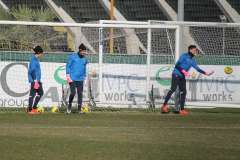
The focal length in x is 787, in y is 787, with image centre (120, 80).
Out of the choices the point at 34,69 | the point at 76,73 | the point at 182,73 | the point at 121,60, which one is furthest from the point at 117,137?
the point at 121,60

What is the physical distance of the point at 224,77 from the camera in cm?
2541

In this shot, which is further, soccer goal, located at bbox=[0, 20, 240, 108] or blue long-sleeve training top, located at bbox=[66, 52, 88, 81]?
soccer goal, located at bbox=[0, 20, 240, 108]

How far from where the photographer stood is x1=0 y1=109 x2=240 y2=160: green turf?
462 inches

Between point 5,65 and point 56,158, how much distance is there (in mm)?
12991

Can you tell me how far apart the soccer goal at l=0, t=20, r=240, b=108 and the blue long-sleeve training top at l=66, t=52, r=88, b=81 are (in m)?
1.72

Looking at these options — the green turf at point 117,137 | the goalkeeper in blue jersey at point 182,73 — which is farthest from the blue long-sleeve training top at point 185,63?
the green turf at point 117,137

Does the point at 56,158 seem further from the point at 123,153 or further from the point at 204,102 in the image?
the point at 204,102

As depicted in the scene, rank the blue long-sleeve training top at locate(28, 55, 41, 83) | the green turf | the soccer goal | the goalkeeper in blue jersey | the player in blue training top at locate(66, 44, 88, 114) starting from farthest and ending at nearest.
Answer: the soccer goal < the goalkeeper in blue jersey < the player in blue training top at locate(66, 44, 88, 114) < the blue long-sleeve training top at locate(28, 55, 41, 83) < the green turf

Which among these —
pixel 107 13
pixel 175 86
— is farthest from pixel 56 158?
pixel 107 13

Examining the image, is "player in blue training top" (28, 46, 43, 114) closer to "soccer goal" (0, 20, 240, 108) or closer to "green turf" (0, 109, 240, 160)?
"green turf" (0, 109, 240, 160)

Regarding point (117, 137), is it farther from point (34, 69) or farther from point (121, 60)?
point (121, 60)

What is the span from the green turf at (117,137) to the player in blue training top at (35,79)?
68 cm

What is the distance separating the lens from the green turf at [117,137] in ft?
38.5

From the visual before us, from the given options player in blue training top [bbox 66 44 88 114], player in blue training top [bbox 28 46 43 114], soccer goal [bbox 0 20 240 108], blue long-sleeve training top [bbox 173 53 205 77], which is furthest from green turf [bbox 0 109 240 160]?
soccer goal [bbox 0 20 240 108]
